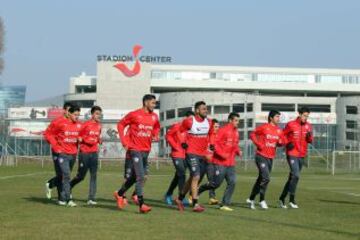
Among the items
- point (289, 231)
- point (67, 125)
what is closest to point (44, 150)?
point (67, 125)

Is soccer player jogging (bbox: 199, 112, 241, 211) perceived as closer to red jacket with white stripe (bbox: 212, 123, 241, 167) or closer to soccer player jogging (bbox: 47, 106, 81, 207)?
red jacket with white stripe (bbox: 212, 123, 241, 167)

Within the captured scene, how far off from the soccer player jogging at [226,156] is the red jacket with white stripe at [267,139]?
45 cm

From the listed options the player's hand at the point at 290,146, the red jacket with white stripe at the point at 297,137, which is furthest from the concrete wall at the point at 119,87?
the player's hand at the point at 290,146

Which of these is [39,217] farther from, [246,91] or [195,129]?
[246,91]

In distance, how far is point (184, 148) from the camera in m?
15.2

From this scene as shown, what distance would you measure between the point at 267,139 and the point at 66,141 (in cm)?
410

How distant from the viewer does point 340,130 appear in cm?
10756

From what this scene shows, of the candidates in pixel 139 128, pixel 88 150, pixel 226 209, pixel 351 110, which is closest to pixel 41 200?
pixel 88 150

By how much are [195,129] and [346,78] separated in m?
122

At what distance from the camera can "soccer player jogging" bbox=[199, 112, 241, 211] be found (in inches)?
628

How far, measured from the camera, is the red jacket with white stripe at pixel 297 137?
16.7 meters

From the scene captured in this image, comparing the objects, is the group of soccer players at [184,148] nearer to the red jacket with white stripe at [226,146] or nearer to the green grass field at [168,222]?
the red jacket with white stripe at [226,146]

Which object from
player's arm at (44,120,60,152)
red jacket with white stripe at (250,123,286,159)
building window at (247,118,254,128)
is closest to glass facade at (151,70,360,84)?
building window at (247,118,254,128)

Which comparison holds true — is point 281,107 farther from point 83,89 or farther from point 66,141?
point 66,141
